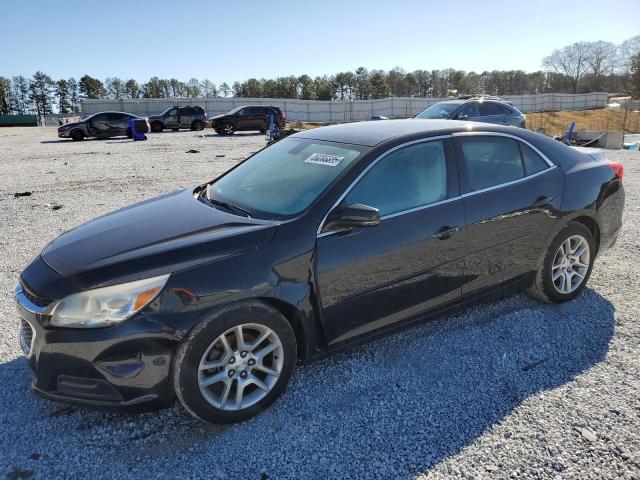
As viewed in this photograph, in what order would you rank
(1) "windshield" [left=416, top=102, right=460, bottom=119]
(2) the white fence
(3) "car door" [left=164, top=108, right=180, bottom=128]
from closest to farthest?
(1) "windshield" [left=416, top=102, right=460, bottom=119] → (3) "car door" [left=164, top=108, right=180, bottom=128] → (2) the white fence

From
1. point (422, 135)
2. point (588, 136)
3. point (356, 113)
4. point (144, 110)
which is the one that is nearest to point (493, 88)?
point (356, 113)

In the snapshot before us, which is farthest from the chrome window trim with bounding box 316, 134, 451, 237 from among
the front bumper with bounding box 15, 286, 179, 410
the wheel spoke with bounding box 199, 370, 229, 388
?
the front bumper with bounding box 15, 286, 179, 410

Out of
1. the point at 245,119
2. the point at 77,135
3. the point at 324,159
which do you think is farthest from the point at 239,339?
the point at 245,119

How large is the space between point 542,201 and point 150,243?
294 centimetres

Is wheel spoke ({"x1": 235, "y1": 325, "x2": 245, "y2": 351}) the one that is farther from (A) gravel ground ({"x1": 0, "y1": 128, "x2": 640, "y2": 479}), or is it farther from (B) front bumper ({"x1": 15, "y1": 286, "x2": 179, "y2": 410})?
(A) gravel ground ({"x1": 0, "y1": 128, "x2": 640, "y2": 479})

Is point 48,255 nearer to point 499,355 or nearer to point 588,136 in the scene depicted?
point 499,355

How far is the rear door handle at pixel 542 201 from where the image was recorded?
3.66 metres

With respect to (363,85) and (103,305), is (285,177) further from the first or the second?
(363,85)

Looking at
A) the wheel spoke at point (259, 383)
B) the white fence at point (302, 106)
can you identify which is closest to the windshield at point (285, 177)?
the wheel spoke at point (259, 383)

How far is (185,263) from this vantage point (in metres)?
2.47

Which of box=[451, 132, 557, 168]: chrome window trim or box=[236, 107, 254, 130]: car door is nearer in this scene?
box=[451, 132, 557, 168]: chrome window trim

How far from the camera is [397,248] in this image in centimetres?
299

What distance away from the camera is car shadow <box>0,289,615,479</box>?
2393mm

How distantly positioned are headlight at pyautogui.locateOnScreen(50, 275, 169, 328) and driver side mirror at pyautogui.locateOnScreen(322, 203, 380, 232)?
1.04 metres
